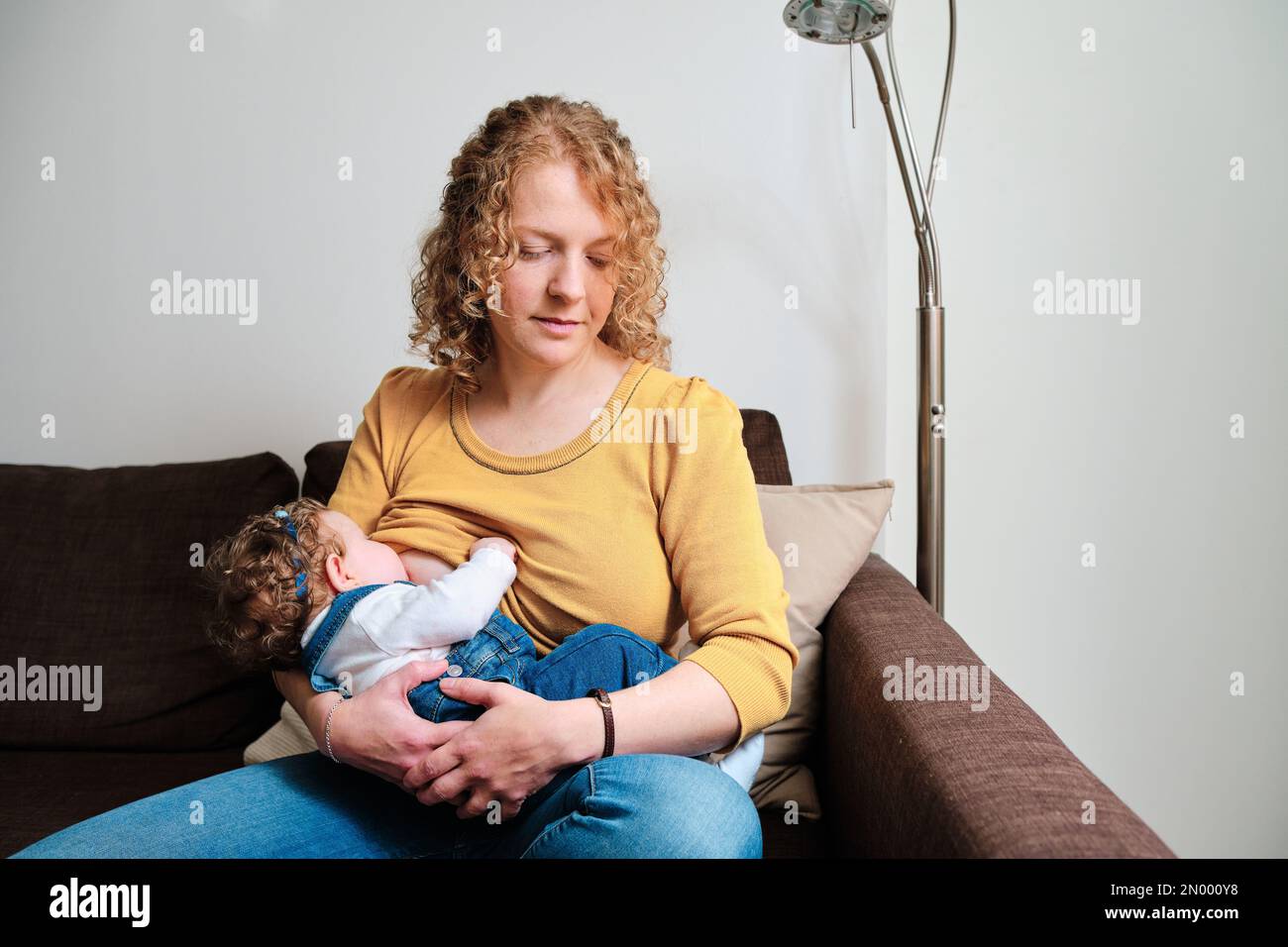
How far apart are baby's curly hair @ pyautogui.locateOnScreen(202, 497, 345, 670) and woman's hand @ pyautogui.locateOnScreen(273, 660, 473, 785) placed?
4.9 inches

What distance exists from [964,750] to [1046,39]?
1723 millimetres

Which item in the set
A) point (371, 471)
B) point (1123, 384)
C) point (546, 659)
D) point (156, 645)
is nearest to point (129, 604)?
point (156, 645)

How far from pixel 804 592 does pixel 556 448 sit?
0.47 meters

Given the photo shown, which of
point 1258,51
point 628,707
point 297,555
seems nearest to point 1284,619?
point 1258,51

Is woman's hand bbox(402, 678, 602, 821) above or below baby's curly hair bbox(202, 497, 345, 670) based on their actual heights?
below

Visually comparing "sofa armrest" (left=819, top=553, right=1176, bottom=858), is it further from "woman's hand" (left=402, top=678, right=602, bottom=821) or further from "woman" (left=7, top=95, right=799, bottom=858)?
"woman's hand" (left=402, top=678, right=602, bottom=821)

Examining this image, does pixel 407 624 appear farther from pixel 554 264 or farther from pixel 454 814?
pixel 554 264

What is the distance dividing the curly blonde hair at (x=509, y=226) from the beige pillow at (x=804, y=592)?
370mm

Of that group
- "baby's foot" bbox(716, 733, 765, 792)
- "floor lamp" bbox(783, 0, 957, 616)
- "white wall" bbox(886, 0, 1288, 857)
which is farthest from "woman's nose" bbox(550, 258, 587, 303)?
"white wall" bbox(886, 0, 1288, 857)

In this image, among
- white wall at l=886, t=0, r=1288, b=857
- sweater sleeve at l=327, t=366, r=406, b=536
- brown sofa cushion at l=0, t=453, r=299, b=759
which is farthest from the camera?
white wall at l=886, t=0, r=1288, b=857

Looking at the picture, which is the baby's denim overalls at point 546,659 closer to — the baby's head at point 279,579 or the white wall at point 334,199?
the baby's head at point 279,579

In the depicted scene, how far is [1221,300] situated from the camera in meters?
2.02

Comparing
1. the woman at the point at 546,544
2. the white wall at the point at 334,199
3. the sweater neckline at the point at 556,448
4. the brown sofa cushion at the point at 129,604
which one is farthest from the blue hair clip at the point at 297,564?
the white wall at the point at 334,199

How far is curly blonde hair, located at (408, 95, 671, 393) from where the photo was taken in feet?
4.05
